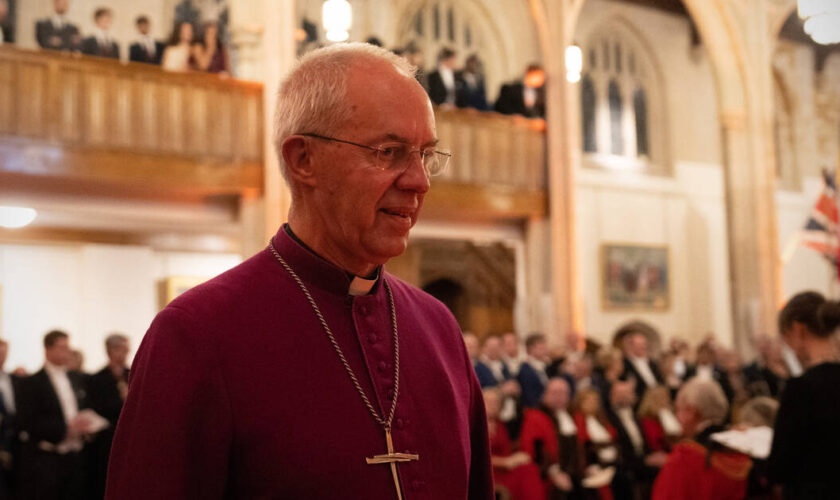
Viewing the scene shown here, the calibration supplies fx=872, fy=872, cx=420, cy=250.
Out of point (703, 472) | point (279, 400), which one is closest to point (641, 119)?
point (703, 472)

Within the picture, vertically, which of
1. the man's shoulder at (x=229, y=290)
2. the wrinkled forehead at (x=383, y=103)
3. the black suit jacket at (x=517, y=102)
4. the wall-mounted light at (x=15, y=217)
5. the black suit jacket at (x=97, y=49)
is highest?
the black suit jacket at (x=97, y=49)

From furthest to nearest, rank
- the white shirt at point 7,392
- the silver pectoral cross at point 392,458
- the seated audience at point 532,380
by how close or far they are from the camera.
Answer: the seated audience at point 532,380, the white shirt at point 7,392, the silver pectoral cross at point 392,458

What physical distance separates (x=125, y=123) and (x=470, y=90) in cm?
511

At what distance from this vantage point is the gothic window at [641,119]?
731 inches

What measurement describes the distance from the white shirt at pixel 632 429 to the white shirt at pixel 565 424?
639 millimetres

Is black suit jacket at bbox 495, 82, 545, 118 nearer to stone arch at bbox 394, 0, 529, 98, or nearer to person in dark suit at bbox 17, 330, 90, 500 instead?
stone arch at bbox 394, 0, 529, 98

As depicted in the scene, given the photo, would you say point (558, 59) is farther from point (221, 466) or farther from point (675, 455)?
point (221, 466)

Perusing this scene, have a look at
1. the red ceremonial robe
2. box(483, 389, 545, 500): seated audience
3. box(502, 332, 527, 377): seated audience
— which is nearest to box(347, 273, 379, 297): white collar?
the red ceremonial robe

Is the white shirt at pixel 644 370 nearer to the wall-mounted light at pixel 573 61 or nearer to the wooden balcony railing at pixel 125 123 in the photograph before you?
the wall-mounted light at pixel 573 61

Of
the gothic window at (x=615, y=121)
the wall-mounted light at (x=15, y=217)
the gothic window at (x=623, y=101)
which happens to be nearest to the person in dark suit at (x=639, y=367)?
the wall-mounted light at (x=15, y=217)

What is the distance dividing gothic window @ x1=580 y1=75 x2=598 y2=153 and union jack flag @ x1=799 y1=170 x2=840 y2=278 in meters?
5.82

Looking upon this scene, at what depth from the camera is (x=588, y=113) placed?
18.1 m

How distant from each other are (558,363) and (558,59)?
18.6 feet

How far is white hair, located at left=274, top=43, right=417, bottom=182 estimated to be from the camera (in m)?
1.41
